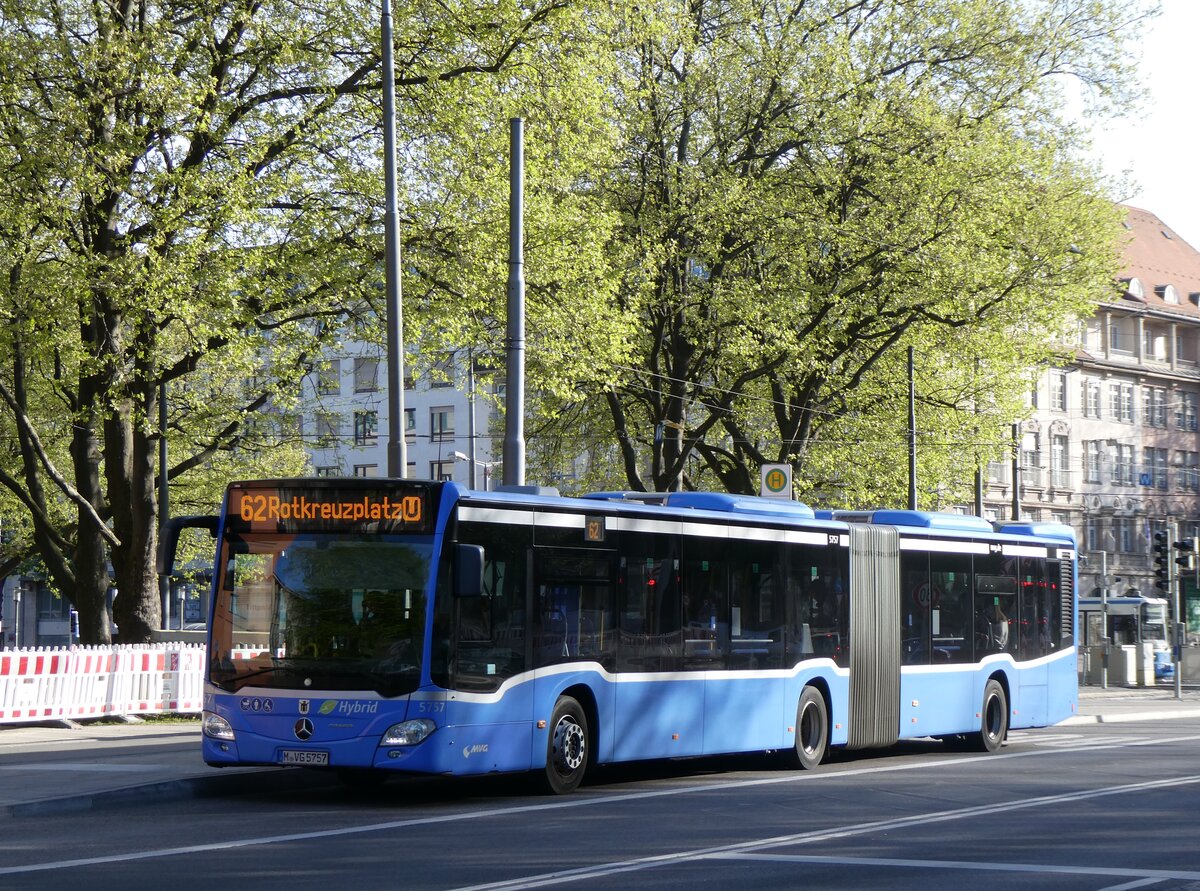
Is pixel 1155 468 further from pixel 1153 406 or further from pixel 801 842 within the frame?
pixel 801 842

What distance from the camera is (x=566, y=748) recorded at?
15961mm

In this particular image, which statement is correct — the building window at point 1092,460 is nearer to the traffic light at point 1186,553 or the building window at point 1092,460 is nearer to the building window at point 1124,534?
the building window at point 1124,534

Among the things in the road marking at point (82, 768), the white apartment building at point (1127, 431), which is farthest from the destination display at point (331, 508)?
the white apartment building at point (1127, 431)

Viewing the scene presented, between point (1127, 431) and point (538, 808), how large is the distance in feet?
259

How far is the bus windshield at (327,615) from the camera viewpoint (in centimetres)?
1459

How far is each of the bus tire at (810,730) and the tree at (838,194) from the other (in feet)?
47.8

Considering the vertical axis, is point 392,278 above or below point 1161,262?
below

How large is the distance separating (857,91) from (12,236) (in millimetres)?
18170

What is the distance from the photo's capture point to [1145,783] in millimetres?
17438

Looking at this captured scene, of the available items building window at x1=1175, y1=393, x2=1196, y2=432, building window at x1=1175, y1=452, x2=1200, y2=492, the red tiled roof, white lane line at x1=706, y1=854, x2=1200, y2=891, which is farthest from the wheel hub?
building window at x1=1175, y1=393, x2=1196, y2=432

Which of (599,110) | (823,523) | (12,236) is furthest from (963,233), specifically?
(12,236)

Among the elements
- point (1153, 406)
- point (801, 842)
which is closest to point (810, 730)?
point (801, 842)

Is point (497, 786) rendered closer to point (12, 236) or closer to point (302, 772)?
point (302, 772)

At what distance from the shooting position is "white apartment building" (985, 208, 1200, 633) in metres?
83.8
